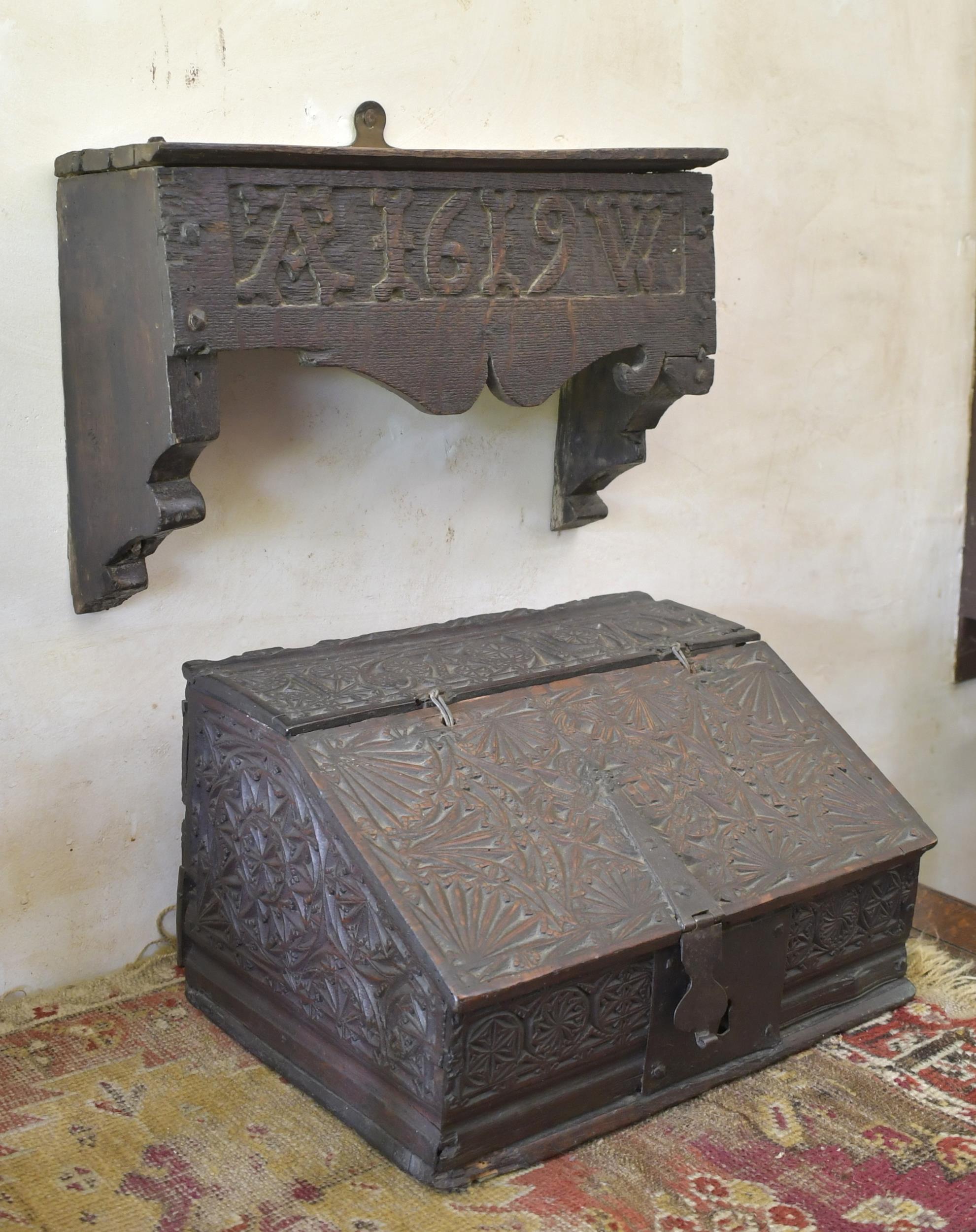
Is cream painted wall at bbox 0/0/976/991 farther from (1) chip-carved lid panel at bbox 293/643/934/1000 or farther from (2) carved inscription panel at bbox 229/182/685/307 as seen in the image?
(1) chip-carved lid panel at bbox 293/643/934/1000

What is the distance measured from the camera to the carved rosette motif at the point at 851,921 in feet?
5.17

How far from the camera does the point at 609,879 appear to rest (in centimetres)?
144

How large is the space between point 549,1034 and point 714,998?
210 mm

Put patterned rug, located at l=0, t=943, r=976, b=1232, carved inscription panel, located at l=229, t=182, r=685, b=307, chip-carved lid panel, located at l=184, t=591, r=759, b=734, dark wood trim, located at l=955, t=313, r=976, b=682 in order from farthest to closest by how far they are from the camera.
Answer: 1. dark wood trim, located at l=955, t=313, r=976, b=682
2. chip-carved lid panel, located at l=184, t=591, r=759, b=734
3. carved inscription panel, located at l=229, t=182, r=685, b=307
4. patterned rug, located at l=0, t=943, r=976, b=1232

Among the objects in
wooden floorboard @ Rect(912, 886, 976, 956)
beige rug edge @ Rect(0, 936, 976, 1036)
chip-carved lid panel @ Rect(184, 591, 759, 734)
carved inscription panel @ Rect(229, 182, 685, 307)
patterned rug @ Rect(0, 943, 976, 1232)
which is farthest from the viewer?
wooden floorboard @ Rect(912, 886, 976, 956)

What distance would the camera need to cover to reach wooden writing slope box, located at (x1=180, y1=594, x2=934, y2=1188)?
134 cm

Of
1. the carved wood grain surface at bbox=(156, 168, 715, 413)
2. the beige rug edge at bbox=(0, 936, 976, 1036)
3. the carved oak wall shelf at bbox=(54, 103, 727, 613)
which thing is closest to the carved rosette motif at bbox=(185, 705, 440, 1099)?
the beige rug edge at bbox=(0, 936, 976, 1036)

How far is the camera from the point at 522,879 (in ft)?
4.60

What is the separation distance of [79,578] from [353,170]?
56 centimetres

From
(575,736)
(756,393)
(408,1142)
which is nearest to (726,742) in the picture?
(575,736)

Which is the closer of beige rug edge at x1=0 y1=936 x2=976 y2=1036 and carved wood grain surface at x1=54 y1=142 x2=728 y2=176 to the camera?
carved wood grain surface at x1=54 y1=142 x2=728 y2=176

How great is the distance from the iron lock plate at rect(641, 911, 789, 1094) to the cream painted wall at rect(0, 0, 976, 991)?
656 millimetres

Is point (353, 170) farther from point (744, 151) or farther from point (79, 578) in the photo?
point (744, 151)

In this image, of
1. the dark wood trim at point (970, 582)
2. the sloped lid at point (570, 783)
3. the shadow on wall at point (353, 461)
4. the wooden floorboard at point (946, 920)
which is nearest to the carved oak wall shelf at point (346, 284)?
the shadow on wall at point (353, 461)
